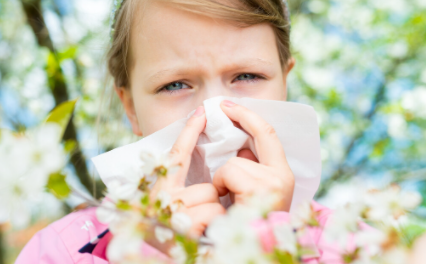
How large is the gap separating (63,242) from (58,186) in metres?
1.04

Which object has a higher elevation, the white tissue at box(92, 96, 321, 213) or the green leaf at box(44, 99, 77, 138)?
the green leaf at box(44, 99, 77, 138)

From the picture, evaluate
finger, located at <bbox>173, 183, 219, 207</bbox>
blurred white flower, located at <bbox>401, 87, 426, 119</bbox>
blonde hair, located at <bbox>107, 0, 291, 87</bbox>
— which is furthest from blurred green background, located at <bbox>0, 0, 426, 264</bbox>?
finger, located at <bbox>173, 183, 219, 207</bbox>

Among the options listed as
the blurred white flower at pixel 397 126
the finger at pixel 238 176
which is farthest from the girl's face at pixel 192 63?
the blurred white flower at pixel 397 126

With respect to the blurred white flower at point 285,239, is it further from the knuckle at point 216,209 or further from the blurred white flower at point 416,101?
the blurred white flower at point 416,101

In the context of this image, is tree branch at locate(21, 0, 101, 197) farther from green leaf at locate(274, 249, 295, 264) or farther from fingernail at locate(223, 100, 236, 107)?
green leaf at locate(274, 249, 295, 264)

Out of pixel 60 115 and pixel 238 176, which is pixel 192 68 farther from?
pixel 60 115

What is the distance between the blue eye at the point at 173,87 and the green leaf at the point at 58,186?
2.75 ft

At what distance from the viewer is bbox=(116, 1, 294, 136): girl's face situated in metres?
1.04

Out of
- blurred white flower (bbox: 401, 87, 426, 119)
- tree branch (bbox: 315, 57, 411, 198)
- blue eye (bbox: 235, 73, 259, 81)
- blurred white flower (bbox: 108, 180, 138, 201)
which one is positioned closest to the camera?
blurred white flower (bbox: 108, 180, 138, 201)

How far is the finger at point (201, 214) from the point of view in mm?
621

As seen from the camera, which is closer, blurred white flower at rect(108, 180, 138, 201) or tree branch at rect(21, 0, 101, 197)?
blurred white flower at rect(108, 180, 138, 201)

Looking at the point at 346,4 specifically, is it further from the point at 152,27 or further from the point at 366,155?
the point at 152,27

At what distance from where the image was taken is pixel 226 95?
1.07 m

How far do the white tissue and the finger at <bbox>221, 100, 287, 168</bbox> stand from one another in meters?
0.02
